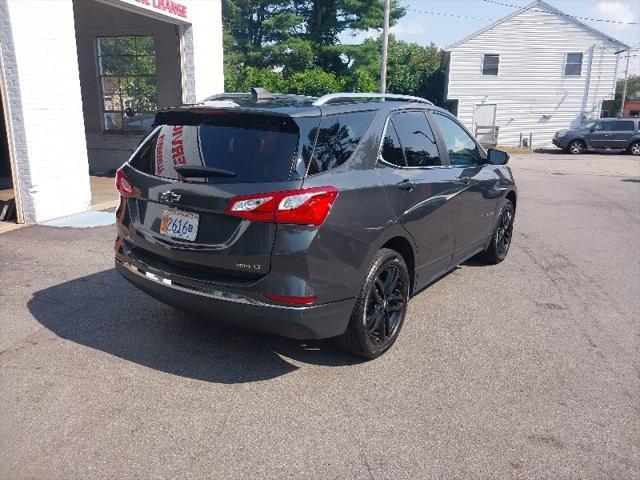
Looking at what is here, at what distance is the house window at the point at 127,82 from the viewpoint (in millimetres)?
13188

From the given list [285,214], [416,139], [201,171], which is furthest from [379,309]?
[201,171]

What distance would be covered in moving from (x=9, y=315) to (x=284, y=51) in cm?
3008

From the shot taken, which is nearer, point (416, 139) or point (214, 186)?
point (214, 186)

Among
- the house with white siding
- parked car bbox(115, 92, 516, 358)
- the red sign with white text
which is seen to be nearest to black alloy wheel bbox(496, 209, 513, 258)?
parked car bbox(115, 92, 516, 358)

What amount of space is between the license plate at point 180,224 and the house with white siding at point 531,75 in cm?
2818

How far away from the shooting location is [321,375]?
3.62 metres

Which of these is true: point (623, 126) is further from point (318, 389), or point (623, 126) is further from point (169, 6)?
point (318, 389)

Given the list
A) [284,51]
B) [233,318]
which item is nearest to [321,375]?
[233,318]

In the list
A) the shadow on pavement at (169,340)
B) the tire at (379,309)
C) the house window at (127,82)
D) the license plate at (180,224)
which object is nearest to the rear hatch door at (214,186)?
the license plate at (180,224)

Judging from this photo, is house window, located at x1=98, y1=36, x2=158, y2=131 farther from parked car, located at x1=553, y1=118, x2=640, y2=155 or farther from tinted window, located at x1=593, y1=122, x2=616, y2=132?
tinted window, located at x1=593, y1=122, x2=616, y2=132

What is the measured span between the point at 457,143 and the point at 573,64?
92.9 ft

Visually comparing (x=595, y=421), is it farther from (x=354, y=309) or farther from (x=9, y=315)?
(x=9, y=315)

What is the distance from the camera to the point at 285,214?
3.06 meters

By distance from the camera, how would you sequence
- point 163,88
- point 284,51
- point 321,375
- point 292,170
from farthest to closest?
point 284,51 → point 163,88 → point 321,375 → point 292,170
